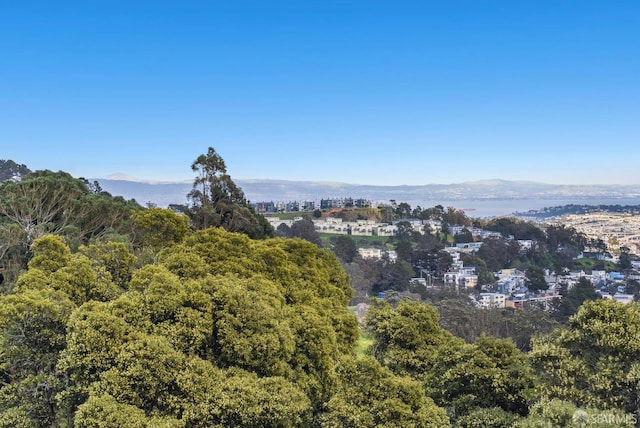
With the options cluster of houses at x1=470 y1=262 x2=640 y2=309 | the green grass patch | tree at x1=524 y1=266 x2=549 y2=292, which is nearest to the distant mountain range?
the green grass patch

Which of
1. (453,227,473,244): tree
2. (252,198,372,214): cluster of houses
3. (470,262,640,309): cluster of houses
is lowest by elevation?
(470,262,640,309): cluster of houses

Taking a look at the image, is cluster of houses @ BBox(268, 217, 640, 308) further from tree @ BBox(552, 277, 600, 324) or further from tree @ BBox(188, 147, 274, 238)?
tree @ BBox(188, 147, 274, 238)

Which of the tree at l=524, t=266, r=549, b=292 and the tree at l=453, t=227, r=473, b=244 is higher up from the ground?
the tree at l=453, t=227, r=473, b=244

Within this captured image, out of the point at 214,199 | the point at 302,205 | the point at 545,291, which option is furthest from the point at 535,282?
the point at 302,205

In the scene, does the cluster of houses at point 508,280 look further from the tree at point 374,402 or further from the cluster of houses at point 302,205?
the tree at point 374,402

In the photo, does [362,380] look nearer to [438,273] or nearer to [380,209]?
[438,273]

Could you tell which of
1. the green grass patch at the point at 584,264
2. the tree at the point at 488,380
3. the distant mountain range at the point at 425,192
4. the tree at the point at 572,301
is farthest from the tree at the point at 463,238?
the tree at the point at 488,380

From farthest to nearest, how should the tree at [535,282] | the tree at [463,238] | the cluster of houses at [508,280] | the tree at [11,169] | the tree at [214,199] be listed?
1. the tree at [463,238]
2. the tree at [11,169]
3. the tree at [535,282]
4. the cluster of houses at [508,280]
5. the tree at [214,199]

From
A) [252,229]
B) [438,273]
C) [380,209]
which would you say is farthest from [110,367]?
[380,209]
